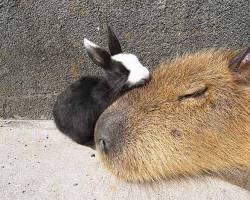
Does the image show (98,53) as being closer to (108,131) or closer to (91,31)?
(91,31)

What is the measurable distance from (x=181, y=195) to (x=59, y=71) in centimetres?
95

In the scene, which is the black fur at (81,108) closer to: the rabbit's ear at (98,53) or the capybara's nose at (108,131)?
the rabbit's ear at (98,53)

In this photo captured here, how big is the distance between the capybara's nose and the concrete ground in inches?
28.4

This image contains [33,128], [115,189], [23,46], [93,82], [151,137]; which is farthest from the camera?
[33,128]

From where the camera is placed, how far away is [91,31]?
227 centimetres

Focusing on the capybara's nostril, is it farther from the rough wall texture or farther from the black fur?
the rough wall texture

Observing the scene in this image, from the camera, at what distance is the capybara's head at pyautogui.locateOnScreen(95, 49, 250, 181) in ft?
3.80

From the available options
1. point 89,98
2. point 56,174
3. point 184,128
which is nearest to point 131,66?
point 89,98

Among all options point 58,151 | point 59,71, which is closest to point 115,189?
point 58,151

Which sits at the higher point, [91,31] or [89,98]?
[91,31]

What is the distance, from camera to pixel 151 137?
1.16m

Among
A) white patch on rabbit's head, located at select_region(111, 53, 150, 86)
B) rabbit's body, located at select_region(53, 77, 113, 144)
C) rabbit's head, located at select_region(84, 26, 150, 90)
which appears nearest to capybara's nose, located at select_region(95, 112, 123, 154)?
white patch on rabbit's head, located at select_region(111, 53, 150, 86)

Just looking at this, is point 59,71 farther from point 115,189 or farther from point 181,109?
point 181,109

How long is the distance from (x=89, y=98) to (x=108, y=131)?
1077 mm
